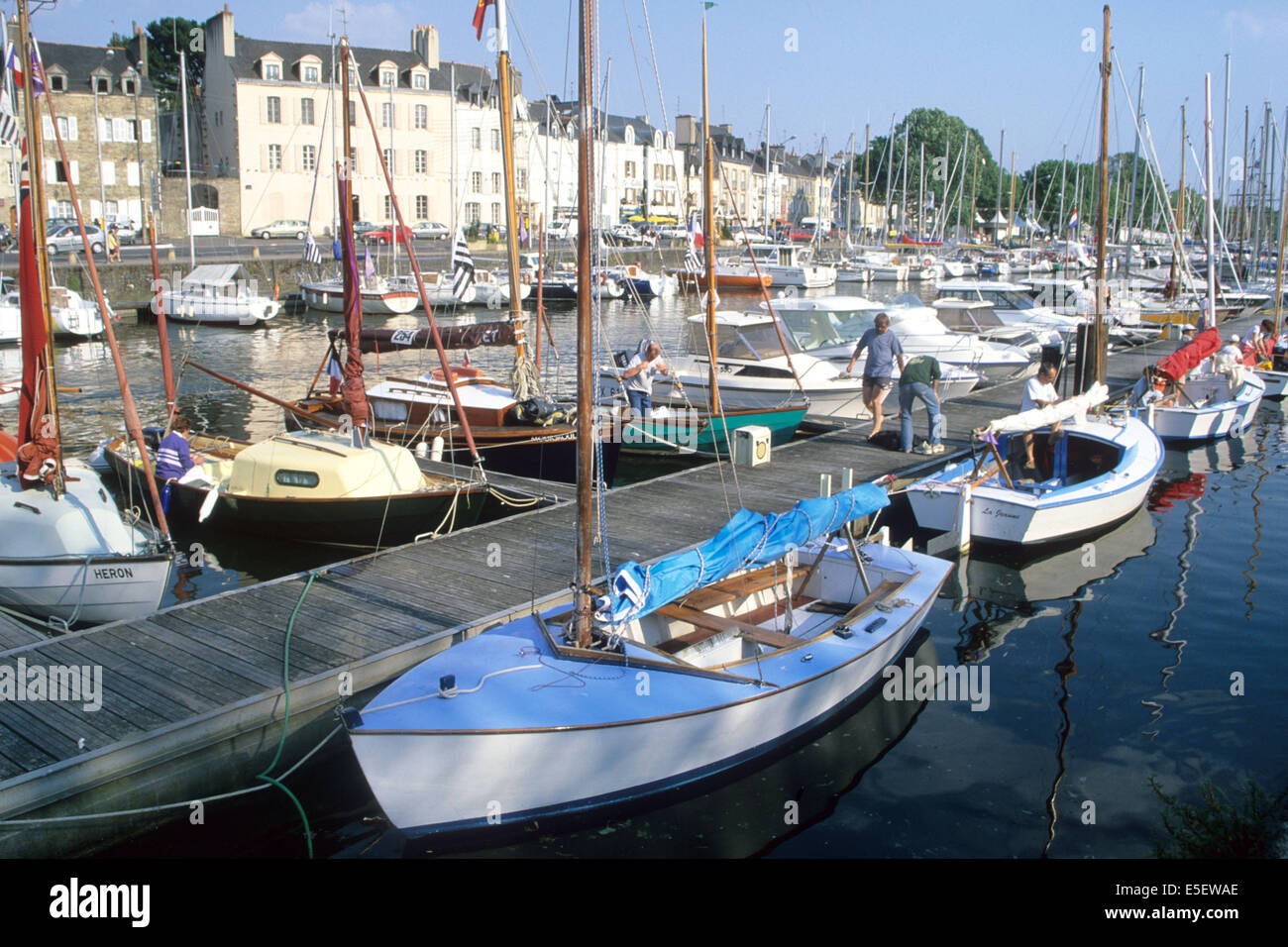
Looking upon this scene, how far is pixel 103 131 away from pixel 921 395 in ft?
201

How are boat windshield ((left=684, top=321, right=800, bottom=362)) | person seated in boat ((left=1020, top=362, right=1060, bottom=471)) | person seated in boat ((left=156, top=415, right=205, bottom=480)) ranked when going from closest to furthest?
person seated in boat ((left=156, top=415, right=205, bottom=480)) → person seated in boat ((left=1020, top=362, right=1060, bottom=471)) → boat windshield ((left=684, top=321, right=800, bottom=362))

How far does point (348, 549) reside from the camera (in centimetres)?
1423

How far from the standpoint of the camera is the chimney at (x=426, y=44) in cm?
6900

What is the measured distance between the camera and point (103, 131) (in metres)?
61.6

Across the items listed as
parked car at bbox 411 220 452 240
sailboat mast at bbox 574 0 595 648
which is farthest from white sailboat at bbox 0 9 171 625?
parked car at bbox 411 220 452 240

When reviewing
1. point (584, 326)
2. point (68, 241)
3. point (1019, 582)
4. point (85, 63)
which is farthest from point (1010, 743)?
point (85, 63)

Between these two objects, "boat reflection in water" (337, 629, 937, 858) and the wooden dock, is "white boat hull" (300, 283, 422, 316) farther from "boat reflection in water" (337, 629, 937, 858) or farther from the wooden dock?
"boat reflection in water" (337, 629, 937, 858)

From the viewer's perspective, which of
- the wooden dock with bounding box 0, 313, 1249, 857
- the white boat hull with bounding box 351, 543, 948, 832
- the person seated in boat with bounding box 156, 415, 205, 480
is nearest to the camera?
Answer: the white boat hull with bounding box 351, 543, 948, 832

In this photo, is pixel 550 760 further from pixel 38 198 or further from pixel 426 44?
pixel 426 44

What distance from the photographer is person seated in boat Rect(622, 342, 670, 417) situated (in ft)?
59.7

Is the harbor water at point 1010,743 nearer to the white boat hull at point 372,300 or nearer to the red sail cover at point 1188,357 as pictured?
the red sail cover at point 1188,357

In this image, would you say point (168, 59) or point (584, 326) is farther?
point (168, 59)

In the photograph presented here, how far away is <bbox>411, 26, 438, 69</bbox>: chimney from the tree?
860 inches
